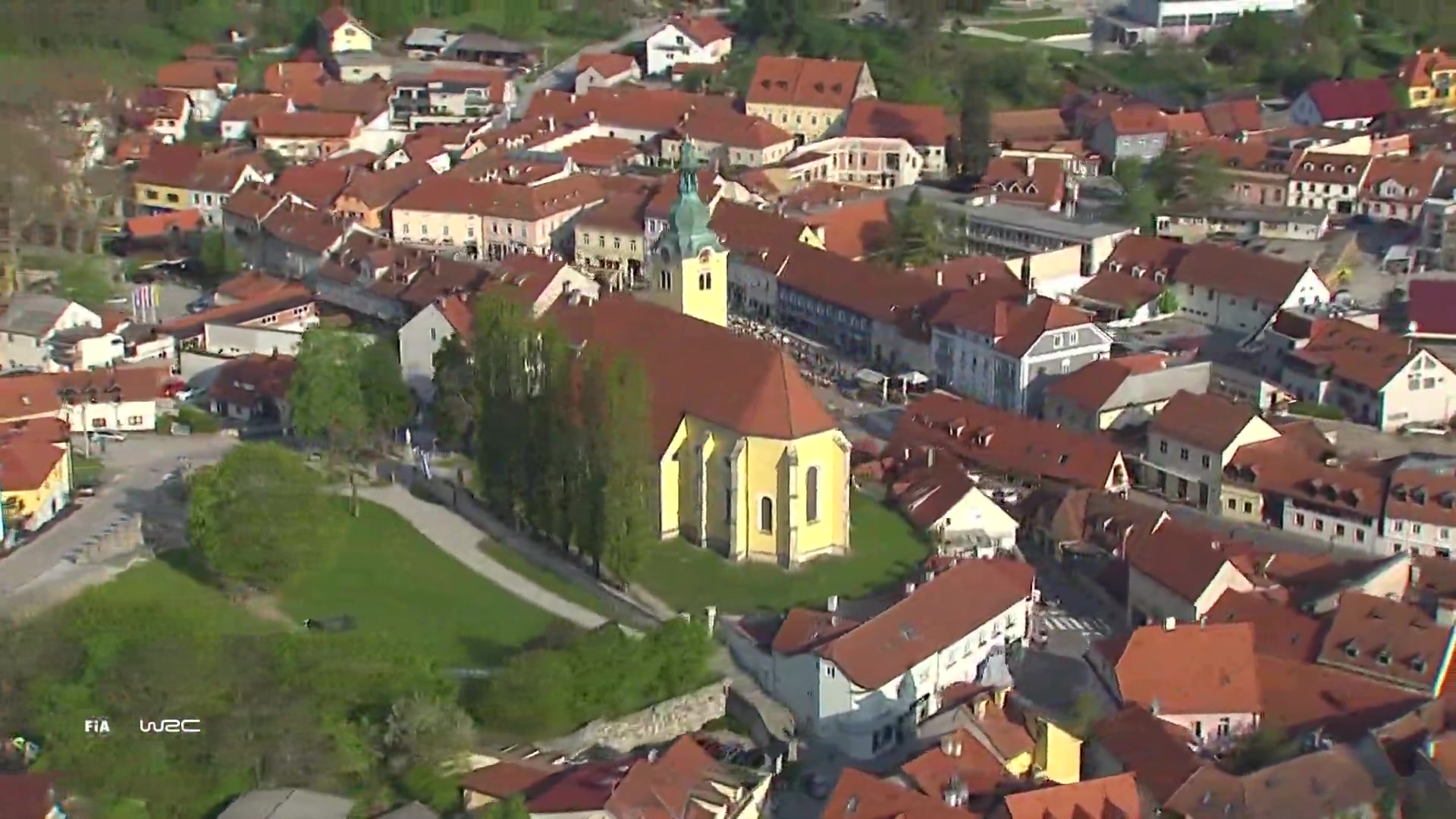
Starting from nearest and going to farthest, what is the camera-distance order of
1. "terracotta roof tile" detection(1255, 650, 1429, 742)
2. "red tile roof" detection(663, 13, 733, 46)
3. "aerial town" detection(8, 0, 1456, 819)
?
1. "aerial town" detection(8, 0, 1456, 819)
2. "terracotta roof tile" detection(1255, 650, 1429, 742)
3. "red tile roof" detection(663, 13, 733, 46)

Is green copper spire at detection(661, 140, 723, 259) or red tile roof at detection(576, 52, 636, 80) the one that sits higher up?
green copper spire at detection(661, 140, 723, 259)

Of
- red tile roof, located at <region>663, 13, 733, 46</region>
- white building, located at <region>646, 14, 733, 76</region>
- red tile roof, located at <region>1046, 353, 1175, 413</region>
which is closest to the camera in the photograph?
red tile roof, located at <region>1046, 353, 1175, 413</region>

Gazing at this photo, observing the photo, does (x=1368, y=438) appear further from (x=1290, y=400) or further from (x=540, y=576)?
(x=540, y=576)

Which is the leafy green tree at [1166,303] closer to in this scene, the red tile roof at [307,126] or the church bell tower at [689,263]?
the church bell tower at [689,263]

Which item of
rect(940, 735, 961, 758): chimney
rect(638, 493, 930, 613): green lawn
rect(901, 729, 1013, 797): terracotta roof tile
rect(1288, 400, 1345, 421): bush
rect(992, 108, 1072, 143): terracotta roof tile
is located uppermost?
rect(992, 108, 1072, 143): terracotta roof tile

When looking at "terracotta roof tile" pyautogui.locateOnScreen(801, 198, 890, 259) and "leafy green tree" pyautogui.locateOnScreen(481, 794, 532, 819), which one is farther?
"terracotta roof tile" pyautogui.locateOnScreen(801, 198, 890, 259)

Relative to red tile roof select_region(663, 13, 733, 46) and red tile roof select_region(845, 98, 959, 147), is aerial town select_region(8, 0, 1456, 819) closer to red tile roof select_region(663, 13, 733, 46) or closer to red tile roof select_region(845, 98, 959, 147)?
red tile roof select_region(845, 98, 959, 147)

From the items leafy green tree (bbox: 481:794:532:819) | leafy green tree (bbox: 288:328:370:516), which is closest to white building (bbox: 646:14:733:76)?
leafy green tree (bbox: 288:328:370:516)
